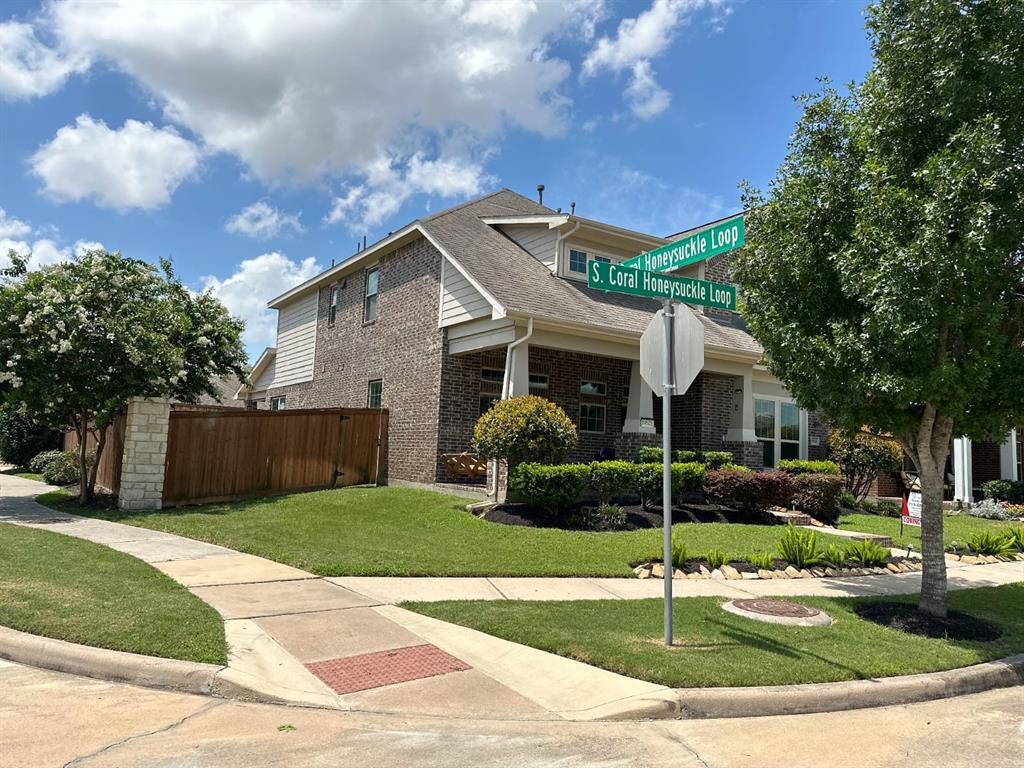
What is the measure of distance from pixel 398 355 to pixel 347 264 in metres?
4.09

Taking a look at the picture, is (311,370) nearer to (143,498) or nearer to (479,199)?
(479,199)

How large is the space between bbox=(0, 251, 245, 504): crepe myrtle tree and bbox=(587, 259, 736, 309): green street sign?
985 centimetres

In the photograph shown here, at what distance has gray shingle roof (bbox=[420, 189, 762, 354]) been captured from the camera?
47.4 ft

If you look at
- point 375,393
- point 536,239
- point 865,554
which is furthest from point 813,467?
point 375,393

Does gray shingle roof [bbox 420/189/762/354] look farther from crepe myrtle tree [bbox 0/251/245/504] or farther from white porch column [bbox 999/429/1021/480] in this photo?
white porch column [bbox 999/429/1021/480]

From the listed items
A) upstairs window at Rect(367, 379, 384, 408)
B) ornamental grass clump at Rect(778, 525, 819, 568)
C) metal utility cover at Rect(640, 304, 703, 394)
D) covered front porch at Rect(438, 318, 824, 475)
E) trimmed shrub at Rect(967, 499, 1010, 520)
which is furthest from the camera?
upstairs window at Rect(367, 379, 384, 408)

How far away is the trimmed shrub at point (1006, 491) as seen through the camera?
19.1 meters

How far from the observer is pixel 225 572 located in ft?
26.9

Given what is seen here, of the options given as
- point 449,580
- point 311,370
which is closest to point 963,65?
point 449,580

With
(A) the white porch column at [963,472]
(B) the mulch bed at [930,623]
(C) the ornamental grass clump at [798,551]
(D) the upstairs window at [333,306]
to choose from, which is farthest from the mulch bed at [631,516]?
(D) the upstairs window at [333,306]

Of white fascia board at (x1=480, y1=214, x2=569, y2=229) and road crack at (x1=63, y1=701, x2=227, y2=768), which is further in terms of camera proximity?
white fascia board at (x1=480, y1=214, x2=569, y2=229)

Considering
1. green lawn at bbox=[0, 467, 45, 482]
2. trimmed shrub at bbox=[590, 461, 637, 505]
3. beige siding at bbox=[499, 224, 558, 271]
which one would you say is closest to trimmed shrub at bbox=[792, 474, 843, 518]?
trimmed shrub at bbox=[590, 461, 637, 505]

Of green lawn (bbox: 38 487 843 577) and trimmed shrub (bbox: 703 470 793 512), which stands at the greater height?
trimmed shrub (bbox: 703 470 793 512)

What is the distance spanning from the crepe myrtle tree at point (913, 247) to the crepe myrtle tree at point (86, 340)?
35.4 feet
